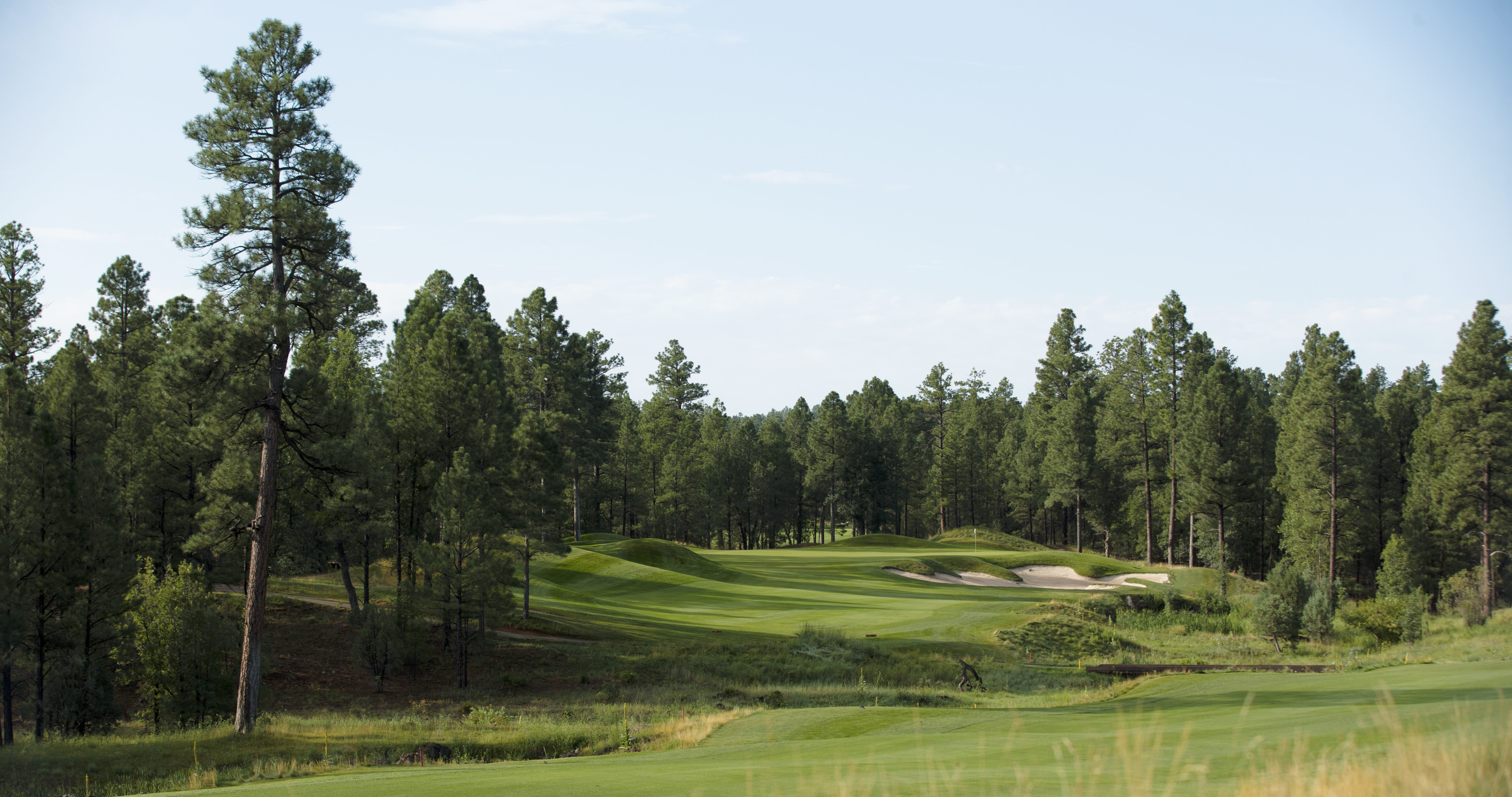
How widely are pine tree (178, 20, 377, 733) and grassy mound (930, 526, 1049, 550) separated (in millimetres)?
60023

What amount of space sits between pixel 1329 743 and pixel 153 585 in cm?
2722

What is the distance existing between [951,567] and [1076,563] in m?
8.58

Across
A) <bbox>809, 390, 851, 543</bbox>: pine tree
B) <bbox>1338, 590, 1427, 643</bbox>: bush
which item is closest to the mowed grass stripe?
<bbox>1338, 590, 1427, 643</bbox>: bush

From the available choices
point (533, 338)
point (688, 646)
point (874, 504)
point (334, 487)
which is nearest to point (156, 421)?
point (334, 487)

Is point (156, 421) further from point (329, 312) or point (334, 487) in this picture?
point (329, 312)

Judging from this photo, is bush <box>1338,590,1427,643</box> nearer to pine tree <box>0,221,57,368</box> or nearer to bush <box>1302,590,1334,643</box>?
bush <box>1302,590,1334,643</box>

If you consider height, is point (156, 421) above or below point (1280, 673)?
above

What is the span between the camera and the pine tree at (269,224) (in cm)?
2216

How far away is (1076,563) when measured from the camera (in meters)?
62.6

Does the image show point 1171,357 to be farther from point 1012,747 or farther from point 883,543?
point 1012,747

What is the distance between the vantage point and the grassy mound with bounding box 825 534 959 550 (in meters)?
76.6

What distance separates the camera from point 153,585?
25031 millimetres

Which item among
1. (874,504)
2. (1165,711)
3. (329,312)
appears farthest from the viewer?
(874,504)

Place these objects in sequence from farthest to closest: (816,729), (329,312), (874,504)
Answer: (874,504) → (329,312) → (816,729)
